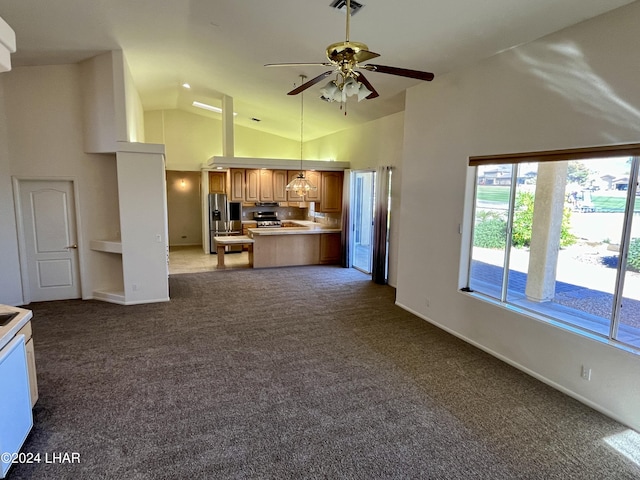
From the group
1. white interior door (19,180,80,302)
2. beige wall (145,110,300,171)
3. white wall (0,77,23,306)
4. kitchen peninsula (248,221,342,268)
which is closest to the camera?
white wall (0,77,23,306)

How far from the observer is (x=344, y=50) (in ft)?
7.83

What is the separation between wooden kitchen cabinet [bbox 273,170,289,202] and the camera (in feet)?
29.6

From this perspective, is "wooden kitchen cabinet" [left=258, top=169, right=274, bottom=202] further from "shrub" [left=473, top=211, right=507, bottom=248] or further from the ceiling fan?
the ceiling fan

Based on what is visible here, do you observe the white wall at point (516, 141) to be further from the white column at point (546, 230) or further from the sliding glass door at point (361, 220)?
the sliding glass door at point (361, 220)

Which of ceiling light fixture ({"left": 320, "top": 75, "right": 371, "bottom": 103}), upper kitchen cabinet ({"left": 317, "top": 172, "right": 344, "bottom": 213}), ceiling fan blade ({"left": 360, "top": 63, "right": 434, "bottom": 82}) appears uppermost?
ceiling fan blade ({"left": 360, "top": 63, "right": 434, "bottom": 82})

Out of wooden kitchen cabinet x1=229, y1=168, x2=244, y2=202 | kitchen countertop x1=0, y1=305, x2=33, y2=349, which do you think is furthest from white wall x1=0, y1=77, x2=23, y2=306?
wooden kitchen cabinet x1=229, y1=168, x2=244, y2=202

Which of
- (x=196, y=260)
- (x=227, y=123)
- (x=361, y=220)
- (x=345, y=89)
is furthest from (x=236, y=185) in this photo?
(x=345, y=89)

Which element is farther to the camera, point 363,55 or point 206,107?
point 206,107

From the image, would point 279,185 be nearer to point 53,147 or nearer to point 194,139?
point 194,139

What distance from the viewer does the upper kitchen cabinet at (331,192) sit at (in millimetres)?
9062

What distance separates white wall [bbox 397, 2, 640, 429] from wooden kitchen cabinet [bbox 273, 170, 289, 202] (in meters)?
4.19

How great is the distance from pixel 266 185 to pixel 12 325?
678cm

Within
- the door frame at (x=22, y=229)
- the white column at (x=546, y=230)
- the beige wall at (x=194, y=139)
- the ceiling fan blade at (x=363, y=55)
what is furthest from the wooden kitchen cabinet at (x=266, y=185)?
the ceiling fan blade at (x=363, y=55)

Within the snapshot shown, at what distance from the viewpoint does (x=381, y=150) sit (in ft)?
23.8
